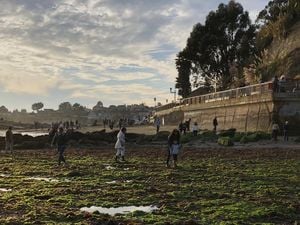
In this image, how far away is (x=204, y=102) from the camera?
57.3 metres

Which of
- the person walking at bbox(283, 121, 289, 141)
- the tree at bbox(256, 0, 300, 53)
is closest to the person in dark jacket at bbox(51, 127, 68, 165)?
the person walking at bbox(283, 121, 289, 141)

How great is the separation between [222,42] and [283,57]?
20.8 m

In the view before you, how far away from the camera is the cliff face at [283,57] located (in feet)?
169

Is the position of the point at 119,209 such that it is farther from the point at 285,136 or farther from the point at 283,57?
the point at 283,57

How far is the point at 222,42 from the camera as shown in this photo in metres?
74.2

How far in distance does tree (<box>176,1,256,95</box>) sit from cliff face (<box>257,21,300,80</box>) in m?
11.6

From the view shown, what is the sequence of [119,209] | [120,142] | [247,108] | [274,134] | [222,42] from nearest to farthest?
[119,209] → [120,142] → [274,134] → [247,108] → [222,42]

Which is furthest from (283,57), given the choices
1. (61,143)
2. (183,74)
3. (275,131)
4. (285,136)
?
(61,143)

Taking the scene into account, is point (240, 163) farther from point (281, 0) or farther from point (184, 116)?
point (281, 0)

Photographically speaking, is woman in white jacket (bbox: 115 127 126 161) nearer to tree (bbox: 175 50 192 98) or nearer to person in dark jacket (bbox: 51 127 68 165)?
person in dark jacket (bbox: 51 127 68 165)

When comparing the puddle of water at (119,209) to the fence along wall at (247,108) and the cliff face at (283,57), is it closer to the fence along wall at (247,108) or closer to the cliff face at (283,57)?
the fence along wall at (247,108)

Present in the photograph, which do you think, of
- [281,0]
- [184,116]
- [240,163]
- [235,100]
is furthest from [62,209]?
[281,0]

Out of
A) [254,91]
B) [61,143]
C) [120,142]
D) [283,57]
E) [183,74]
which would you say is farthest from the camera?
[183,74]

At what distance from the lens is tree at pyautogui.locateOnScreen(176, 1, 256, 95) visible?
74.4 m
